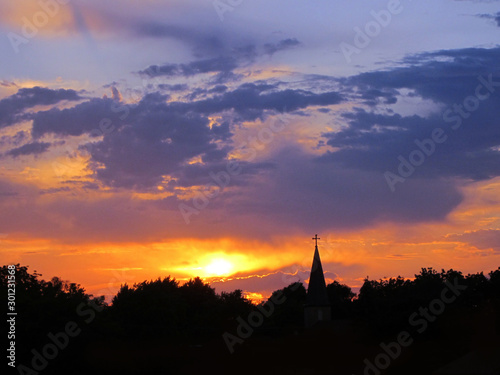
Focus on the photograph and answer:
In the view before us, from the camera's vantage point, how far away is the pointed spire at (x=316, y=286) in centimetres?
6912

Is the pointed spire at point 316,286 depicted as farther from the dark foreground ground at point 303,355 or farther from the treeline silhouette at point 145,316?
the dark foreground ground at point 303,355

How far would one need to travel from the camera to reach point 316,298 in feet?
227

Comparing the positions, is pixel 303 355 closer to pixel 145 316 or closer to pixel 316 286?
pixel 145 316

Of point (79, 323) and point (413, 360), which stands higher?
point (79, 323)

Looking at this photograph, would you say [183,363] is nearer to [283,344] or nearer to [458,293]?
[283,344]

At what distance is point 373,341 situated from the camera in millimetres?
33312

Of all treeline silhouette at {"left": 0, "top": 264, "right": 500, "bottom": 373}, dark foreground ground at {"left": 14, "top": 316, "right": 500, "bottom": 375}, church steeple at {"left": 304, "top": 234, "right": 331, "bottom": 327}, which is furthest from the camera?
Result: church steeple at {"left": 304, "top": 234, "right": 331, "bottom": 327}

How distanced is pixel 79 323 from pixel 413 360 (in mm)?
20047

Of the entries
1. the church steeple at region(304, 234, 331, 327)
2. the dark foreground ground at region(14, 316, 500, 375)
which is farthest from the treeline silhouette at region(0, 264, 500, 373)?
the church steeple at region(304, 234, 331, 327)

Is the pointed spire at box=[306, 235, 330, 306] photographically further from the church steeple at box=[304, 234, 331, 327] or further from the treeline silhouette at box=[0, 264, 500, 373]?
the treeline silhouette at box=[0, 264, 500, 373]

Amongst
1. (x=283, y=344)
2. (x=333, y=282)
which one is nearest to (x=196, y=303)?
(x=333, y=282)

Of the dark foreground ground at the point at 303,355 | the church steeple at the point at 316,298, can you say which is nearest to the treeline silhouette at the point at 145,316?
the dark foreground ground at the point at 303,355

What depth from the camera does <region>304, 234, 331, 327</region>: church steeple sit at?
68.6 meters

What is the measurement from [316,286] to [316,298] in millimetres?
1517
